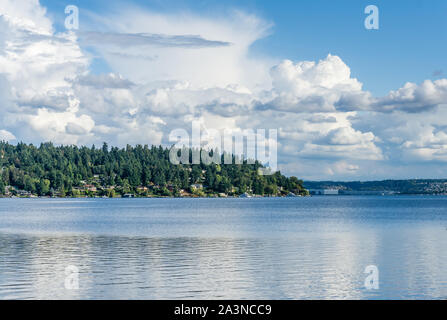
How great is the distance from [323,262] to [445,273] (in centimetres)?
1047

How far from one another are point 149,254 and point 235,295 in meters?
22.3

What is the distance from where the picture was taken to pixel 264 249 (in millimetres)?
62812

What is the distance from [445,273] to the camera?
45.2m

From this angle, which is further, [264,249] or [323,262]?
[264,249]

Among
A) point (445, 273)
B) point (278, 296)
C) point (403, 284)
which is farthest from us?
point (445, 273)

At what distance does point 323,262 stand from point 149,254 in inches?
682

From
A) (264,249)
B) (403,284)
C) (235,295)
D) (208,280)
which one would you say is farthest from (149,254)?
(403,284)
